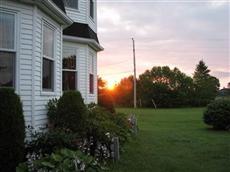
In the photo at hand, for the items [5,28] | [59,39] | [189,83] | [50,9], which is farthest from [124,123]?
[189,83]

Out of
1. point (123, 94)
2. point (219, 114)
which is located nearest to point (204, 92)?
point (123, 94)

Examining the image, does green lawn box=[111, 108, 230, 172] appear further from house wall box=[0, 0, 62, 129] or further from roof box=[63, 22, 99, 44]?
roof box=[63, 22, 99, 44]

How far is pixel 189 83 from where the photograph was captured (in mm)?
69125

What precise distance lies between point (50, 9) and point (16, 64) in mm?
2000

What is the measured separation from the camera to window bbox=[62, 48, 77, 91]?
16297 mm

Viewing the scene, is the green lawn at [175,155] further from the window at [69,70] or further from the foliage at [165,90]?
the foliage at [165,90]

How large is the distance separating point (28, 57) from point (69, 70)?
6035 millimetres

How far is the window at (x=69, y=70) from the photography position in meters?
16.3

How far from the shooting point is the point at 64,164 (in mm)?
6934

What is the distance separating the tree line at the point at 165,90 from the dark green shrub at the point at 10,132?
5674 cm

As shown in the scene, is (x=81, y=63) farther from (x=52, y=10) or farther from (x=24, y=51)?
(x=24, y=51)

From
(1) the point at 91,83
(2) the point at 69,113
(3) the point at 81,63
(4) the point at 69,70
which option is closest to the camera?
(2) the point at 69,113

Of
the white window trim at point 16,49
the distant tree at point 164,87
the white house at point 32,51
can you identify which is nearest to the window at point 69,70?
the white house at point 32,51

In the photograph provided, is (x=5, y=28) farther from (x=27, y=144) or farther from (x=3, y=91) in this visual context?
A: (x=27, y=144)
